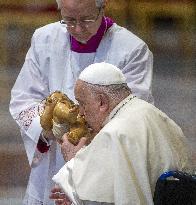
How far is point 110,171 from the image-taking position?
3566 millimetres

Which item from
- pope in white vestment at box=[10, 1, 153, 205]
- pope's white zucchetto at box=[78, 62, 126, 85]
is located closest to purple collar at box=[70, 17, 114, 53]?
pope in white vestment at box=[10, 1, 153, 205]

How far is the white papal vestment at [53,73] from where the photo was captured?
4.53 meters

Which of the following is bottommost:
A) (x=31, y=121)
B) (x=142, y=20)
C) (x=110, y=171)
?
(x=142, y=20)

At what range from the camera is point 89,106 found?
3766mm

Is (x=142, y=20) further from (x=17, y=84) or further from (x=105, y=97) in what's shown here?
(x=105, y=97)

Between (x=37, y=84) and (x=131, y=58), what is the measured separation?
482 millimetres

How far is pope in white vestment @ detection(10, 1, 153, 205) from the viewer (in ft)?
14.9

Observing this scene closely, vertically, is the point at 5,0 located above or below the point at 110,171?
below

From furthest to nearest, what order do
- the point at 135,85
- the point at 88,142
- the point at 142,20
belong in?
the point at 142,20
the point at 135,85
the point at 88,142

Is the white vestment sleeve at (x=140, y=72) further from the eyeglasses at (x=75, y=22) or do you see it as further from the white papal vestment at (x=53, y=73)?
the eyeglasses at (x=75, y=22)

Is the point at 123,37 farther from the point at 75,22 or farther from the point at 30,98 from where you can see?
the point at 30,98

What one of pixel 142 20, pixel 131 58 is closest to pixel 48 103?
pixel 131 58

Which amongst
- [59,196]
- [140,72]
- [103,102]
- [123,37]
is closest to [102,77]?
[103,102]

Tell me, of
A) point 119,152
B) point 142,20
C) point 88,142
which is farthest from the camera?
point 142,20
